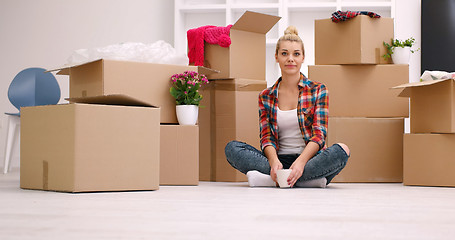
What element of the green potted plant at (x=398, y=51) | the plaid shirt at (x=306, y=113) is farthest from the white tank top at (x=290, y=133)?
the green potted plant at (x=398, y=51)

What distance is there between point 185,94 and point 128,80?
0.81 feet

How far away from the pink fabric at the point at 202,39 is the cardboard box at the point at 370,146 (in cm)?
64

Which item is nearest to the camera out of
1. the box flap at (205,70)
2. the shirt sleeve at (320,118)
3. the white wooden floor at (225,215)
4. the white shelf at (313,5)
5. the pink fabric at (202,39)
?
the white wooden floor at (225,215)

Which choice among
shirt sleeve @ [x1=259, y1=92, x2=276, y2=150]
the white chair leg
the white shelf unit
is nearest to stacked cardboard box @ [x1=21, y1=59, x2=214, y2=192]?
shirt sleeve @ [x1=259, y1=92, x2=276, y2=150]

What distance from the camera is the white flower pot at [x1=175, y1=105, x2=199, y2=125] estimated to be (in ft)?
8.20

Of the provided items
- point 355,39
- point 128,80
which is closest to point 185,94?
point 128,80

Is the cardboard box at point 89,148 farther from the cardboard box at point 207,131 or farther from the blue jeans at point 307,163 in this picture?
the cardboard box at point 207,131

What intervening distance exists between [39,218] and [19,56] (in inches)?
127

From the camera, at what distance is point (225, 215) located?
4.54ft

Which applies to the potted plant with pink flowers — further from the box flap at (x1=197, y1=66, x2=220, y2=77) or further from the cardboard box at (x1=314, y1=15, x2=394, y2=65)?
the cardboard box at (x1=314, y1=15, x2=394, y2=65)

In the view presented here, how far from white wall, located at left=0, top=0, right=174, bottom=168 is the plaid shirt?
169 cm

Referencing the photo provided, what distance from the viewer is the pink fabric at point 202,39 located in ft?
9.13

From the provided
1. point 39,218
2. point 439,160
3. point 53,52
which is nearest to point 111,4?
point 53,52

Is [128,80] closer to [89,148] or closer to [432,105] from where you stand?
[89,148]
